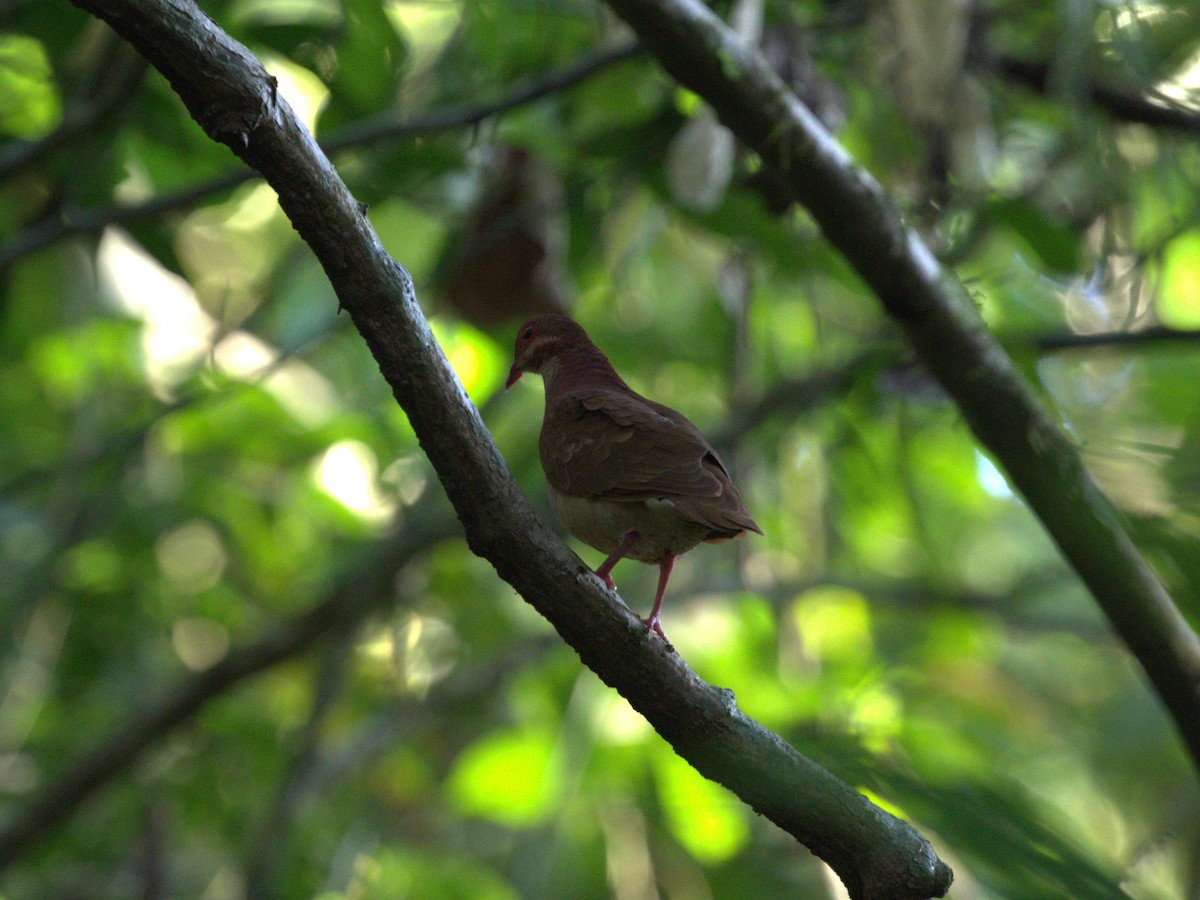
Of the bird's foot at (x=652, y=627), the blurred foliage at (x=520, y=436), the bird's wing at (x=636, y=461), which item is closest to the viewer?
the bird's foot at (x=652, y=627)

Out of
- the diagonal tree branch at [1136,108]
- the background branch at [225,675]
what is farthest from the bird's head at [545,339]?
the diagonal tree branch at [1136,108]

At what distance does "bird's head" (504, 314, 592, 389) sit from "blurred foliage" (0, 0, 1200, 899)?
2.10 feet

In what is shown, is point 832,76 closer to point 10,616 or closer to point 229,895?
point 10,616

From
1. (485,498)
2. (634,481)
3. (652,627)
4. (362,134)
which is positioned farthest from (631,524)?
(362,134)

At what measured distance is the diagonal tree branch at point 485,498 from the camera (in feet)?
6.28

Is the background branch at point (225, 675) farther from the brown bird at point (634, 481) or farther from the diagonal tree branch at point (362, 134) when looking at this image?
the brown bird at point (634, 481)

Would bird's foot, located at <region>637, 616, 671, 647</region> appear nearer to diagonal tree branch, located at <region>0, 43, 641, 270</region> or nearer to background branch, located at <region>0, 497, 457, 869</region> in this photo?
diagonal tree branch, located at <region>0, 43, 641, 270</region>

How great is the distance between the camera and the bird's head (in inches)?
147

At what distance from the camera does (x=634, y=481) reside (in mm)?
2912

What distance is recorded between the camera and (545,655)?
606 cm

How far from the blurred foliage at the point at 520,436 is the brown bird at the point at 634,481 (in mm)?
833

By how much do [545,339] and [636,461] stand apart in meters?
0.94

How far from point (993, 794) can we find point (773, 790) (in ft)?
2.83

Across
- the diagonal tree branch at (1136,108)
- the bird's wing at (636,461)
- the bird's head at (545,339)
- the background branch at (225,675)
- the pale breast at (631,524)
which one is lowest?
the background branch at (225,675)
